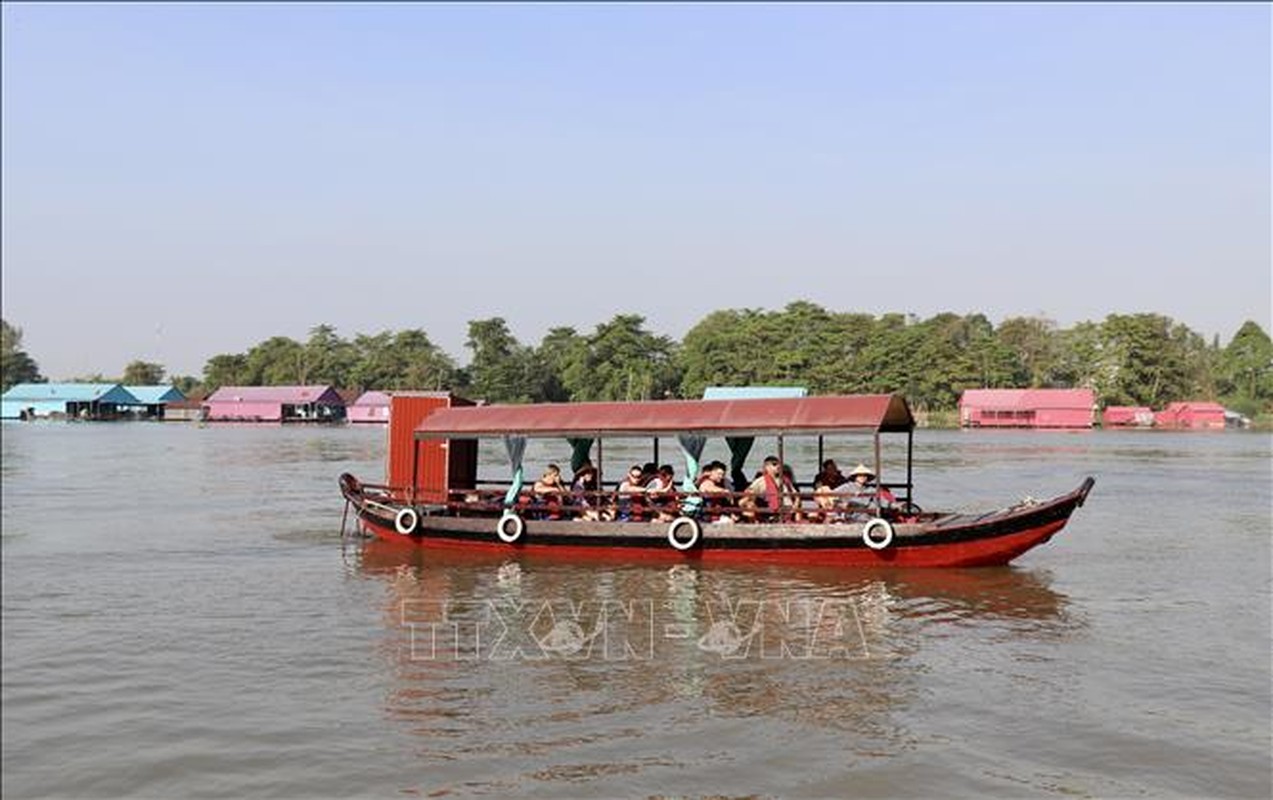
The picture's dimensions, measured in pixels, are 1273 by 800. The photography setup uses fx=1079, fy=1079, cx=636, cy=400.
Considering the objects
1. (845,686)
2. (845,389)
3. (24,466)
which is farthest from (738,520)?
(845,389)

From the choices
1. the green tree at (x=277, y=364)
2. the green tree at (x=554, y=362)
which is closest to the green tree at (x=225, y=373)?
the green tree at (x=277, y=364)

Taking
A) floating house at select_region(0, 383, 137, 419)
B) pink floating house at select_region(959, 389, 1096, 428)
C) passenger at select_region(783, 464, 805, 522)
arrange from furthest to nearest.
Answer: floating house at select_region(0, 383, 137, 419) < pink floating house at select_region(959, 389, 1096, 428) < passenger at select_region(783, 464, 805, 522)

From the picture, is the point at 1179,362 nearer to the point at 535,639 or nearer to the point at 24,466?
the point at 24,466

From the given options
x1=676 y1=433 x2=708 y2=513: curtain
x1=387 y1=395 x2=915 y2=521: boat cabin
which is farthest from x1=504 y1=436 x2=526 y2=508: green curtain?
x1=676 y1=433 x2=708 y2=513: curtain

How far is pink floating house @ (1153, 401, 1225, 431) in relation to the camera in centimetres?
8862

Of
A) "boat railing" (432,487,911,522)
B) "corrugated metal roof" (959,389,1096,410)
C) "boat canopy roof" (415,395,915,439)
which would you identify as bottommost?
"boat railing" (432,487,911,522)

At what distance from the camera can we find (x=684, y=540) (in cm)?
1633

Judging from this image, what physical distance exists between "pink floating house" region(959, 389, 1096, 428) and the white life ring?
75547 mm

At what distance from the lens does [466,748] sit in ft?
27.3

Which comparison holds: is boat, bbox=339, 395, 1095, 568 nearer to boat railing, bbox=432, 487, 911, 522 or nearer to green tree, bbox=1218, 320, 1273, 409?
boat railing, bbox=432, 487, 911, 522

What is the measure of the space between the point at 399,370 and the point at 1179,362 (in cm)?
7222

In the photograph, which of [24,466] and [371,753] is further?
[24,466]

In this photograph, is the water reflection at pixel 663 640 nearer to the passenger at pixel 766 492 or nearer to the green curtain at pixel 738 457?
the passenger at pixel 766 492

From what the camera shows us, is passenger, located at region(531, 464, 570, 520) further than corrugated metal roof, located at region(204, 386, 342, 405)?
No
